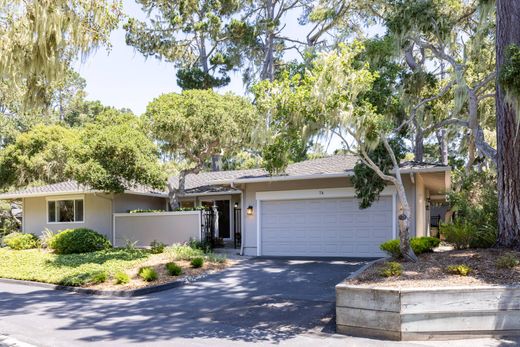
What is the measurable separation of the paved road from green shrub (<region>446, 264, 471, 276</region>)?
4.28 feet

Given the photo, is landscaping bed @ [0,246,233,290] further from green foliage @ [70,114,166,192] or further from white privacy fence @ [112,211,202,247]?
green foliage @ [70,114,166,192]

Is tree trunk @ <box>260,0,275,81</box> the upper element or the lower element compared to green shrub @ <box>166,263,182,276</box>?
upper

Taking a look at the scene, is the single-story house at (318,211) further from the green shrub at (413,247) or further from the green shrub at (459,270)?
the green shrub at (459,270)

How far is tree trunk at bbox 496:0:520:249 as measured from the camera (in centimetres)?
891

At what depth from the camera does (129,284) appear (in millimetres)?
11305

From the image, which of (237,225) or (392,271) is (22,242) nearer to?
(237,225)

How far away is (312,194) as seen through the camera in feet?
51.0

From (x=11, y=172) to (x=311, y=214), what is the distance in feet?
66.2

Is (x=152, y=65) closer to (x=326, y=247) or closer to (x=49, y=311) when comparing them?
(x=326, y=247)

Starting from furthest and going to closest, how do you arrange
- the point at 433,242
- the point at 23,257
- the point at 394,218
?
the point at 23,257
the point at 394,218
the point at 433,242

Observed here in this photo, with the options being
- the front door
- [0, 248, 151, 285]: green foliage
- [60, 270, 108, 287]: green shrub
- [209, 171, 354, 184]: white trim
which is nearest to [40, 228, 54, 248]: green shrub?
[0, 248, 151, 285]: green foliage

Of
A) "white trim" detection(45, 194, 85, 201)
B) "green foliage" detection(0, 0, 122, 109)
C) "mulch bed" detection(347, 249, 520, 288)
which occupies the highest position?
"green foliage" detection(0, 0, 122, 109)

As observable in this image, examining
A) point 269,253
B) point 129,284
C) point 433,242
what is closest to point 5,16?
point 129,284

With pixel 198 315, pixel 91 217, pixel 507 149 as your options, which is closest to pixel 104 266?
pixel 198 315
